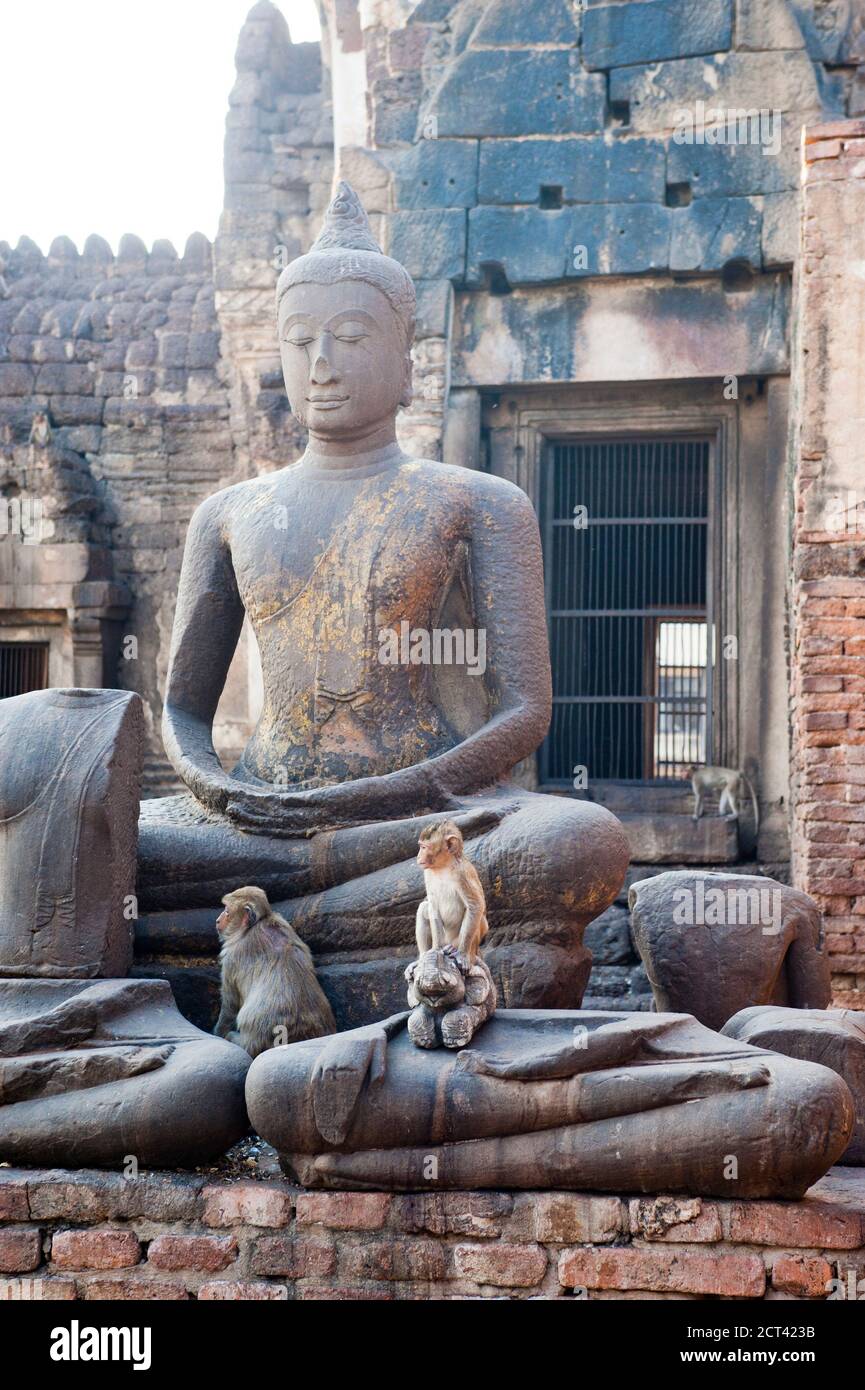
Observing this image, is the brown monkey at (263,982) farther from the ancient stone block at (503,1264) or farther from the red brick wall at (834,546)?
the red brick wall at (834,546)

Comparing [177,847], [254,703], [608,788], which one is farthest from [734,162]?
[177,847]

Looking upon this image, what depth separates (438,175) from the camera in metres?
10.3

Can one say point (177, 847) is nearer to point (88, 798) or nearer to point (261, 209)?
point (88, 798)

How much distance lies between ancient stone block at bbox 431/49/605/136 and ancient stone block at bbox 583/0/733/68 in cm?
15

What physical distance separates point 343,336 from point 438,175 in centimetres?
512

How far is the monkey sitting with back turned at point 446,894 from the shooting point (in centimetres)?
427

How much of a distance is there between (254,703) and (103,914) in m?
6.82

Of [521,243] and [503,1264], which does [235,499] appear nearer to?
[503,1264]

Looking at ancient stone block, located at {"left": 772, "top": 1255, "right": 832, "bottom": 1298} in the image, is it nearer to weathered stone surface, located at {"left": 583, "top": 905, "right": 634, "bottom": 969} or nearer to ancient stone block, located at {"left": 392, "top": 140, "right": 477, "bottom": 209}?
weathered stone surface, located at {"left": 583, "top": 905, "right": 634, "bottom": 969}

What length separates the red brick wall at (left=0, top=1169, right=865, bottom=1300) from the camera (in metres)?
3.75

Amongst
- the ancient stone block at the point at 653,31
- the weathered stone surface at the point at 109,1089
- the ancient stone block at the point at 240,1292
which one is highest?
the ancient stone block at the point at 653,31

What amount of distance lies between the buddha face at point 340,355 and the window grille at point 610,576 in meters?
4.99

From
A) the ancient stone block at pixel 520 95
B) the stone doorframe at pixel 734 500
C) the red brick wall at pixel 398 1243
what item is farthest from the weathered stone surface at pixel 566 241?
the red brick wall at pixel 398 1243

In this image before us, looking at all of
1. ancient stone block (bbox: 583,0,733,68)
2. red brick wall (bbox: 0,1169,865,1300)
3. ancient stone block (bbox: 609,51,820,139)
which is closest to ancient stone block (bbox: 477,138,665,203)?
ancient stone block (bbox: 609,51,820,139)
